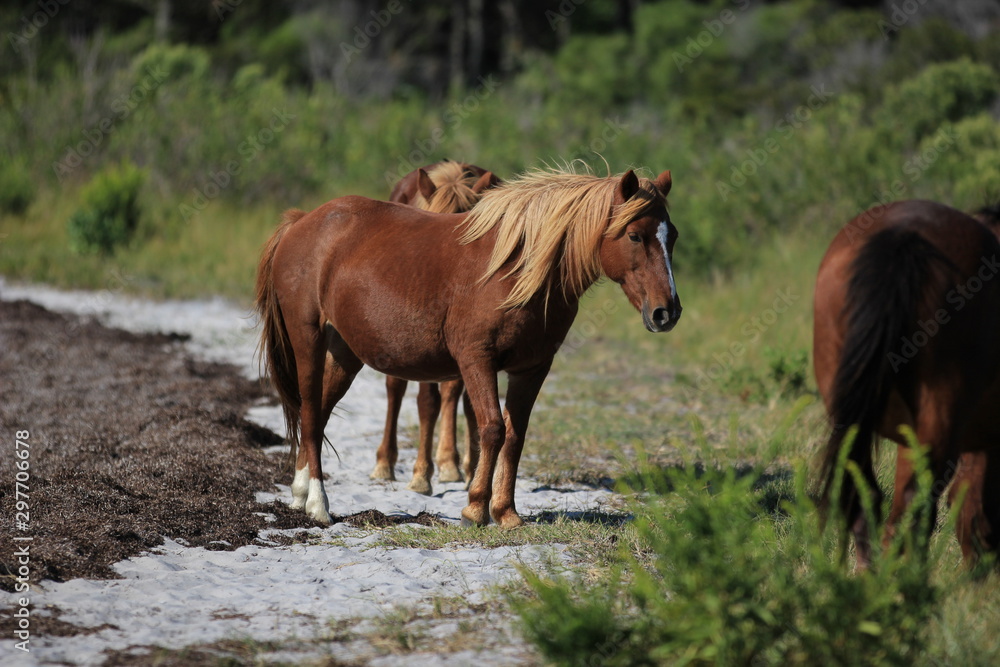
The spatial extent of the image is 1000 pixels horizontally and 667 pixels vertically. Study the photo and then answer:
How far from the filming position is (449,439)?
6352mm

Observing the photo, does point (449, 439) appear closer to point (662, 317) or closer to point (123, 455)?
point (123, 455)

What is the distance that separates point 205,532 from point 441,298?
1.63 m

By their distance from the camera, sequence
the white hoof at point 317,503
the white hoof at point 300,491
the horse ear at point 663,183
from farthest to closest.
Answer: the white hoof at point 300,491, the white hoof at point 317,503, the horse ear at point 663,183

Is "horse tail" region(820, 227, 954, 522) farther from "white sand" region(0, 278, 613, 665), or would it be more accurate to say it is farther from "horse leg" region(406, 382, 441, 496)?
"horse leg" region(406, 382, 441, 496)

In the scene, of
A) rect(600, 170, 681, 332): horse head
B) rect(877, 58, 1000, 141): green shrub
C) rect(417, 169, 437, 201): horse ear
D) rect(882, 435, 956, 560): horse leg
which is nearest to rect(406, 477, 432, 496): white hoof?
rect(417, 169, 437, 201): horse ear

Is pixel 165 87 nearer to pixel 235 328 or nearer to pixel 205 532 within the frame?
pixel 235 328

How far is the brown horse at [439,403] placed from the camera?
238 inches

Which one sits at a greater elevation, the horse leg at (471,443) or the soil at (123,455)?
the horse leg at (471,443)

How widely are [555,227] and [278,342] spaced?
189 cm

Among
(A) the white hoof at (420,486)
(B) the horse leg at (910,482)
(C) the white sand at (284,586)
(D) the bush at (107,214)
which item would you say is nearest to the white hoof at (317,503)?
(C) the white sand at (284,586)

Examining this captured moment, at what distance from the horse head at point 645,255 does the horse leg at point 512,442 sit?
70 cm

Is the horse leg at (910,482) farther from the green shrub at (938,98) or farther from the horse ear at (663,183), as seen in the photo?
the green shrub at (938,98)

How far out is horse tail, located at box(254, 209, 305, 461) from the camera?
569cm

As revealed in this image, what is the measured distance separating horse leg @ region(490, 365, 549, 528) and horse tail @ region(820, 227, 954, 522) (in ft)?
5.99
